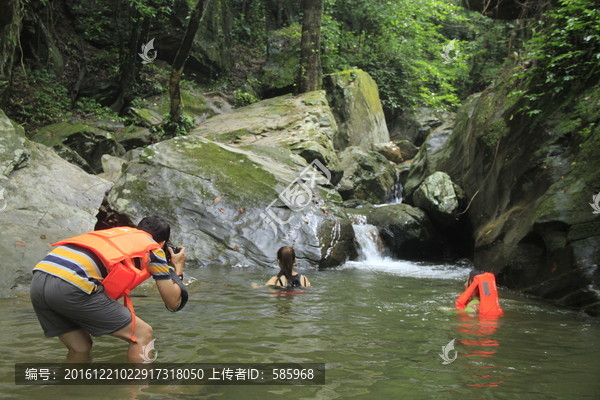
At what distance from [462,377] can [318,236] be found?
243 inches

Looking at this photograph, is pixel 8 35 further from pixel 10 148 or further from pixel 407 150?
pixel 407 150

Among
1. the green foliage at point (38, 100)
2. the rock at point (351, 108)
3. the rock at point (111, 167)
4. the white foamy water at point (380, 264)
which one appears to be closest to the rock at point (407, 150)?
the rock at point (351, 108)

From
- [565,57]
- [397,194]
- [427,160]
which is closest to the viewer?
[565,57]

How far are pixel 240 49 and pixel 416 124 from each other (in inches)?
363

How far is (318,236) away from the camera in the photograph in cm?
941

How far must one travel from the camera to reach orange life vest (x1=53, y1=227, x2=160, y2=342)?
2.90 metres

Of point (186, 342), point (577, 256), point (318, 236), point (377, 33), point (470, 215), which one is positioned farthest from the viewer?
point (377, 33)

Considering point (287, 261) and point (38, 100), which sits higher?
point (38, 100)

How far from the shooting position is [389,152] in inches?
722

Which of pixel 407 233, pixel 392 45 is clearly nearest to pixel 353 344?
pixel 407 233

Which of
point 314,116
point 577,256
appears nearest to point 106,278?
point 577,256

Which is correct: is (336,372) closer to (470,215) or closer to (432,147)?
(470,215)

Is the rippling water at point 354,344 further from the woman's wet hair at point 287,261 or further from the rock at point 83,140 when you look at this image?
the rock at point 83,140

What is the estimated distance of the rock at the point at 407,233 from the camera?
37.3 ft
